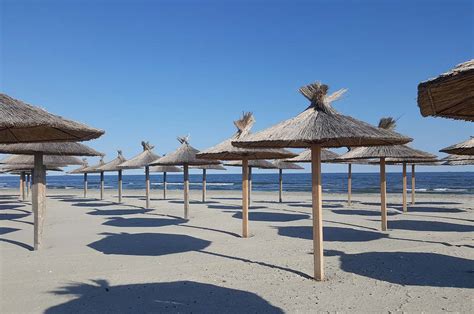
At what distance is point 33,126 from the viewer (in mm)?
4531

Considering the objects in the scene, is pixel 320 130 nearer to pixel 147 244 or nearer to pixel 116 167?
pixel 147 244

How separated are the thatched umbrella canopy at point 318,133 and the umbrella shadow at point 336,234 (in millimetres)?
3458

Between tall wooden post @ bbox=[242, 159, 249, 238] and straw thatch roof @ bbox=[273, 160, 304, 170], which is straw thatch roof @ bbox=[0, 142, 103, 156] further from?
straw thatch roof @ bbox=[273, 160, 304, 170]

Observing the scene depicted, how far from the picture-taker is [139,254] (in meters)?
7.43

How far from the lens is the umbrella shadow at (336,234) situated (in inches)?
360

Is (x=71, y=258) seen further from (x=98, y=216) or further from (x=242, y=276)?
(x=98, y=216)

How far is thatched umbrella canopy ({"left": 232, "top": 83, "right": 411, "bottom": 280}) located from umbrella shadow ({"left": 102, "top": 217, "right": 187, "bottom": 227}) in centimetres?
626

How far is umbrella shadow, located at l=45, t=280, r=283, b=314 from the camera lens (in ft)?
15.0

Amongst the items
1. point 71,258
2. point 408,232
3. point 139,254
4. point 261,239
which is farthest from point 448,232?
point 71,258

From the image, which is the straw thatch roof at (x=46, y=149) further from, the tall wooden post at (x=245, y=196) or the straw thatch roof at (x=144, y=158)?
the straw thatch roof at (x=144, y=158)

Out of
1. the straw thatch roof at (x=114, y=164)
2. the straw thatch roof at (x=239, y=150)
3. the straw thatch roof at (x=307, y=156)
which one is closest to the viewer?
the straw thatch roof at (x=239, y=150)

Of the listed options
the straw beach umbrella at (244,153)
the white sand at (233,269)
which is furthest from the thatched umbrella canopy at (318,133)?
the straw beach umbrella at (244,153)

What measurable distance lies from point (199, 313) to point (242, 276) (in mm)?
1557

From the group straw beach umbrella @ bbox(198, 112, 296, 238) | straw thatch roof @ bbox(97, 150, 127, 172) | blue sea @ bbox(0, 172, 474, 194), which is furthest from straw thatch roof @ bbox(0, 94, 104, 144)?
blue sea @ bbox(0, 172, 474, 194)
